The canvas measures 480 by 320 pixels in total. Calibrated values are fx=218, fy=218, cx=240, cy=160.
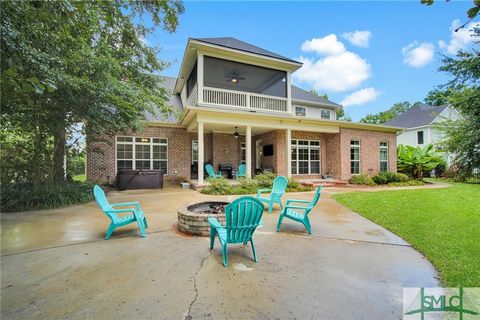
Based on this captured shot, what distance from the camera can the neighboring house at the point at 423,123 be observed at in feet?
69.9

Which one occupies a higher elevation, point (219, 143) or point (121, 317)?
point (219, 143)

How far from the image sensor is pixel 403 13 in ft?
17.0

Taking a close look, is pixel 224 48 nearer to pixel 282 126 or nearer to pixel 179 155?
pixel 282 126

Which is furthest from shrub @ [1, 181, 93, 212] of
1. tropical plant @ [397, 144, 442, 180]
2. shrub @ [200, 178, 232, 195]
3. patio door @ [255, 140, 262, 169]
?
tropical plant @ [397, 144, 442, 180]


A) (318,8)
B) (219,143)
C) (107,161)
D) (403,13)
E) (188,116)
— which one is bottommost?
(107,161)

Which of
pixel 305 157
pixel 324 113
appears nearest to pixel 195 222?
pixel 305 157

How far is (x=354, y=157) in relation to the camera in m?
13.7

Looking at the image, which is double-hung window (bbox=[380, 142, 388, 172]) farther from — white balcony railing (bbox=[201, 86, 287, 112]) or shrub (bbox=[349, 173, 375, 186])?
white balcony railing (bbox=[201, 86, 287, 112])

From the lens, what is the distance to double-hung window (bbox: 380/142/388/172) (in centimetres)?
1453

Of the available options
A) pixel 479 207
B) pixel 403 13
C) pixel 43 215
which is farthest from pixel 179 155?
pixel 479 207

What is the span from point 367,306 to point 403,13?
6.33m

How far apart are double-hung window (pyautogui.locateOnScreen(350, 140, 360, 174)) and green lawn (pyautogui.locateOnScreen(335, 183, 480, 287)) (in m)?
5.17

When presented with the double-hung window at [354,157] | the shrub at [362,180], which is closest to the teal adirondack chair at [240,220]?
the shrub at [362,180]

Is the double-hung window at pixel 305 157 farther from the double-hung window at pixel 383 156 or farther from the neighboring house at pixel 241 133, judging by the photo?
the double-hung window at pixel 383 156
